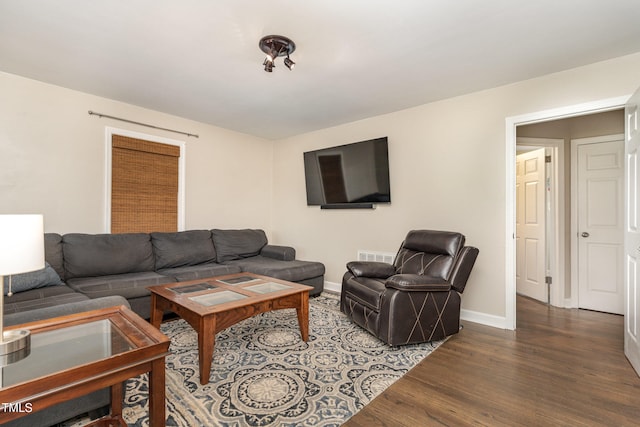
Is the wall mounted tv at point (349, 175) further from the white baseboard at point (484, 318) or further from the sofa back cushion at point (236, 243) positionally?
the white baseboard at point (484, 318)

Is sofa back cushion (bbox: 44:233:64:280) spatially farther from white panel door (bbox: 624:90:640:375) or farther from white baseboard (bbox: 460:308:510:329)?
white panel door (bbox: 624:90:640:375)

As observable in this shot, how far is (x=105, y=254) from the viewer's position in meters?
3.12

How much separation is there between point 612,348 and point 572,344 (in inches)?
10.7

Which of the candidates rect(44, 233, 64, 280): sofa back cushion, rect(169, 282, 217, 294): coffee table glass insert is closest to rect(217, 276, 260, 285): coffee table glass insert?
rect(169, 282, 217, 294): coffee table glass insert

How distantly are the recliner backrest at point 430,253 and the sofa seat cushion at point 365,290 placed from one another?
36cm

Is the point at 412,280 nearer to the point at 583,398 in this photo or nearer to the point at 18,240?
the point at 583,398

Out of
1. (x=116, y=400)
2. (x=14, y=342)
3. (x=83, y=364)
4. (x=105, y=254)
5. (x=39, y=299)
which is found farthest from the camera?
(x=105, y=254)

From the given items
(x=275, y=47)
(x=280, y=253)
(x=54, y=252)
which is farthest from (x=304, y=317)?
(x=54, y=252)

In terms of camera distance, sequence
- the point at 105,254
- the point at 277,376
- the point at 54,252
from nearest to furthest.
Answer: the point at 277,376 → the point at 54,252 → the point at 105,254

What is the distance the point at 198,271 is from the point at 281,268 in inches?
36.1

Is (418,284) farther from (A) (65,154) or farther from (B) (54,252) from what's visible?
(A) (65,154)

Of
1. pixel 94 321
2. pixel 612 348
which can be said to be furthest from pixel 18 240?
pixel 612 348

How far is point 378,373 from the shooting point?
2.08m

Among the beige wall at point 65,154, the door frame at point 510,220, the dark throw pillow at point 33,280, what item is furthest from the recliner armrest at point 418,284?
the beige wall at point 65,154
